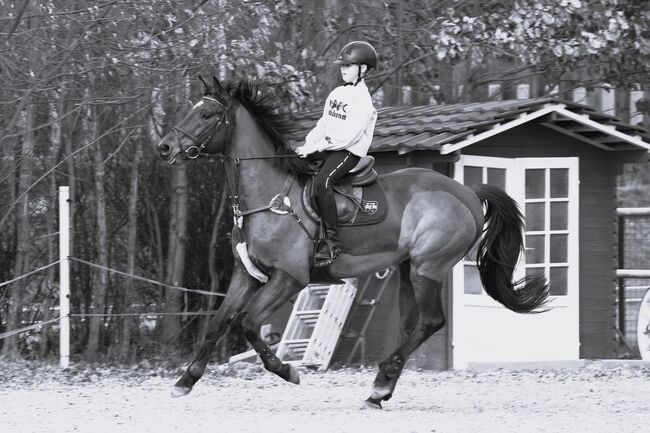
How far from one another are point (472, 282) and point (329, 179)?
4478mm

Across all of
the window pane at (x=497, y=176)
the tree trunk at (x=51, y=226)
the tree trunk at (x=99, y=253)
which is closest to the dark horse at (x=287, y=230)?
the window pane at (x=497, y=176)

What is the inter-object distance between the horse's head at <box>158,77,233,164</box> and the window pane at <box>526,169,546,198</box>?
5.22m

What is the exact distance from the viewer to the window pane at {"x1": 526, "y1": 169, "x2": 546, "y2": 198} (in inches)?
532

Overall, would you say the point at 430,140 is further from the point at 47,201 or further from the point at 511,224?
the point at 47,201

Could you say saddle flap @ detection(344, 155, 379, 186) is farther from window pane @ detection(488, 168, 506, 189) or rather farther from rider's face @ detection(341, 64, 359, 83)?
window pane @ detection(488, 168, 506, 189)

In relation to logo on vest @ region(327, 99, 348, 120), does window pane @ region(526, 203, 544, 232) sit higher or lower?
lower

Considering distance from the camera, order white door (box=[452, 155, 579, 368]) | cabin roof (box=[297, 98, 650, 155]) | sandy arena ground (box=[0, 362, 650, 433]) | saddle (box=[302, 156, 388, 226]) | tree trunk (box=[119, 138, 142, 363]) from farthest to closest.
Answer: tree trunk (box=[119, 138, 142, 363]), white door (box=[452, 155, 579, 368]), cabin roof (box=[297, 98, 650, 155]), saddle (box=[302, 156, 388, 226]), sandy arena ground (box=[0, 362, 650, 433])

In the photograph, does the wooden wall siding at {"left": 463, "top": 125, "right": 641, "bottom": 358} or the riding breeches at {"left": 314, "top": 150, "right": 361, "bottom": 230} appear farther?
the wooden wall siding at {"left": 463, "top": 125, "right": 641, "bottom": 358}

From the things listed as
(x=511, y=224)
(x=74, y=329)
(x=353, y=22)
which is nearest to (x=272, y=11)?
(x=353, y=22)

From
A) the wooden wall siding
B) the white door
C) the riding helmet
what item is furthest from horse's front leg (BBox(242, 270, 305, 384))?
the wooden wall siding

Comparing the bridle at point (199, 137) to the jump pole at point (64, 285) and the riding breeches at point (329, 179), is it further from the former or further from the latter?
the jump pole at point (64, 285)

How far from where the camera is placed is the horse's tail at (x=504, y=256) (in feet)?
34.2

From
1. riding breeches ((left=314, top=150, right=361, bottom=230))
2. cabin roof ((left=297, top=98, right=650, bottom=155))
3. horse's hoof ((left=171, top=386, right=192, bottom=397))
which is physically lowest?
horse's hoof ((left=171, top=386, right=192, bottom=397))

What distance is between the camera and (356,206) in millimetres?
9492
